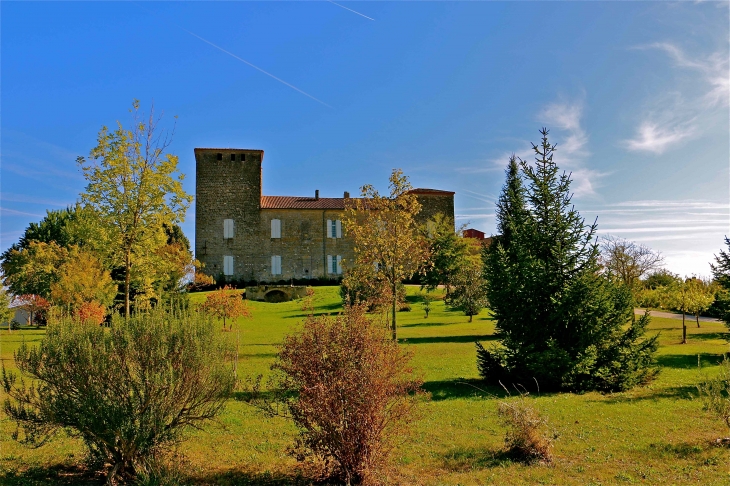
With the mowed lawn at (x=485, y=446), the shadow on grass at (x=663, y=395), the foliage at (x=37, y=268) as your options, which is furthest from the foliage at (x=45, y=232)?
the shadow on grass at (x=663, y=395)

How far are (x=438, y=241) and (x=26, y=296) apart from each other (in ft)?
93.2

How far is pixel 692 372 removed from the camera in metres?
12.8

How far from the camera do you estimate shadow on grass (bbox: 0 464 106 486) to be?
5441 mm

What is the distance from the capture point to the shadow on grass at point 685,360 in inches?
546

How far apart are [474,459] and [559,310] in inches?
211

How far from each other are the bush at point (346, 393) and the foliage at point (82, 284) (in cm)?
1657

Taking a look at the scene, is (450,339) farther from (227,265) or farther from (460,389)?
(227,265)

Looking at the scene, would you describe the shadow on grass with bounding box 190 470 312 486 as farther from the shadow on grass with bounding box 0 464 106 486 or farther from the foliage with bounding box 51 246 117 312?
the foliage with bounding box 51 246 117 312

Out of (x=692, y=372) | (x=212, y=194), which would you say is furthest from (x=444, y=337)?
(x=212, y=194)

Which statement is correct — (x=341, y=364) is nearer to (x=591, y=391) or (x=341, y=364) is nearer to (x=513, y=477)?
(x=513, y=477)

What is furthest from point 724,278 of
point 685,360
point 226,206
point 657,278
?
point 226,206

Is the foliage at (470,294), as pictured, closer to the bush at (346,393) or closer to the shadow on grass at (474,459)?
the shadow on grass at (474,459)

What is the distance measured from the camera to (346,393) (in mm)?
5086

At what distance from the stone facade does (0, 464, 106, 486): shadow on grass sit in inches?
1475
